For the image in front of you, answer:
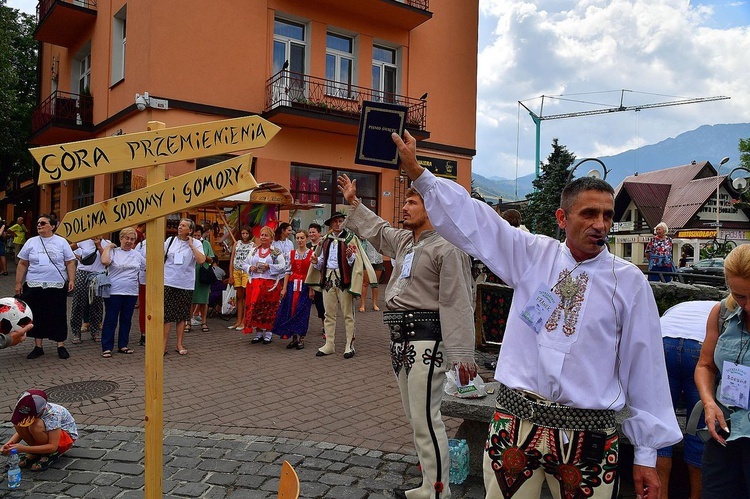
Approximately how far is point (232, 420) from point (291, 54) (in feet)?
42.5

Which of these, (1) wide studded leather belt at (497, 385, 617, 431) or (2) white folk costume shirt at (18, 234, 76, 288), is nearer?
(1) wide studded leather belt at (497, 385, 617, 431)

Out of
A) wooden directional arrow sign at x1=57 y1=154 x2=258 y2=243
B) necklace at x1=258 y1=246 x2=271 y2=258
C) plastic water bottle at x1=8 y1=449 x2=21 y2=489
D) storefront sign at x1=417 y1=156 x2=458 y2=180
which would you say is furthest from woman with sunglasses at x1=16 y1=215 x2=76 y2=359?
storefront sign at x1=417 y1=156 x2=458 y2=180

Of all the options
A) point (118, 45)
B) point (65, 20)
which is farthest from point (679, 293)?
point (65, 20)

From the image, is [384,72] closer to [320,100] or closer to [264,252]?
[320,100]

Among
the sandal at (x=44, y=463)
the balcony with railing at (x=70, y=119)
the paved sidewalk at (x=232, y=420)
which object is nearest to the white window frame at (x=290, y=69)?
the balcony with railing at (x=70, y=119)

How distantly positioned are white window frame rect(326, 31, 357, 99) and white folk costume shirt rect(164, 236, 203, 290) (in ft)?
30.9

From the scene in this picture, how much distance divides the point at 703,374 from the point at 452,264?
1.50 meters

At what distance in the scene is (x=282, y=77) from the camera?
1474 cm

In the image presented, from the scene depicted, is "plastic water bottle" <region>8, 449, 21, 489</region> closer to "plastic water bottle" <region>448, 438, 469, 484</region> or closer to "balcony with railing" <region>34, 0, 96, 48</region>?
"plastic water bottle" <region>448, 438, 469, 484</region>

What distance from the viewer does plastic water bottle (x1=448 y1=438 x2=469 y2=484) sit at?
3.80 meters

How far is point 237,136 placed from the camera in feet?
9.29

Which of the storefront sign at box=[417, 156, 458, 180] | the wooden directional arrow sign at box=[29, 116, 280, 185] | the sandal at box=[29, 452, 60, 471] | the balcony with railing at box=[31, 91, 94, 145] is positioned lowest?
the sandal at box=[29, 452, 60, 471]

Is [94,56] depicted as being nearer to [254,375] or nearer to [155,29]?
[155,29]

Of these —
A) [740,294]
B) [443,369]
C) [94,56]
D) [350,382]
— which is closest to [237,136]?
[443,369]
